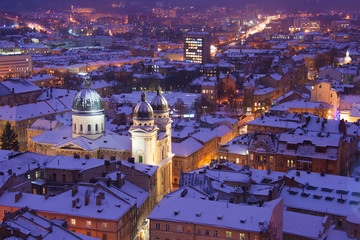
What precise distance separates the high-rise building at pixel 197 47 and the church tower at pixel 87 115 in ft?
411

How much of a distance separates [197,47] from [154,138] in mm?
131961

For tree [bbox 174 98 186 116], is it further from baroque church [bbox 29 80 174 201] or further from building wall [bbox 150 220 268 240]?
building wall [bbox 150 220 268 240]

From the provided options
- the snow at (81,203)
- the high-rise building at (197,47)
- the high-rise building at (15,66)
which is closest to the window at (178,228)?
the snow at (81,203)

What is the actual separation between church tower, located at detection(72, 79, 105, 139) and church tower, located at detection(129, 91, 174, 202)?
6.11m

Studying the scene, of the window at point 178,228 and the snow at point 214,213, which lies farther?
the window at point 178,228

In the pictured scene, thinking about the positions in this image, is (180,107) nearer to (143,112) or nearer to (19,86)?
(19,86)

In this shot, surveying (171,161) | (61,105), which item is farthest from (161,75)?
(171,161)

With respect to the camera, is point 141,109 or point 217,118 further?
point 217,118

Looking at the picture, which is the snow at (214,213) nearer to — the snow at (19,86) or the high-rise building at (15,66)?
the snow at (19,86)

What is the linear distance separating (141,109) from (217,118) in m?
Answer: 29.7

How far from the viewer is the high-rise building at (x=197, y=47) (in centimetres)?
18350

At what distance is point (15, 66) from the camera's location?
151000 millimetres

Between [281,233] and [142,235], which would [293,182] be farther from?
[142,235]

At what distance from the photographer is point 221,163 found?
55.7 meters
